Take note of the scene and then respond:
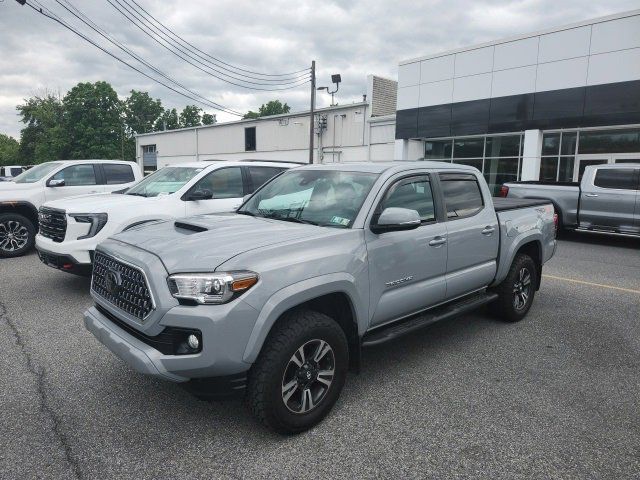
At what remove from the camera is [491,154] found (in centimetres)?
2134

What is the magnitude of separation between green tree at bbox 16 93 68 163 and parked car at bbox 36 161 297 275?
69730mm

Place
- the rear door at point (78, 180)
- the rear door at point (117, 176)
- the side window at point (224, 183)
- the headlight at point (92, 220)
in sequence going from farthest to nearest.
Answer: the rear door at point (117, 176) < the rear door at point (78, 180) < the side window at point (224, 183) < the headlight at point (92, 220)

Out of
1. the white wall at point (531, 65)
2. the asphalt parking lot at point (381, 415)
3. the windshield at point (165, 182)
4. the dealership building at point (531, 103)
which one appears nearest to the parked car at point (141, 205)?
the windshield at point (165, 182)

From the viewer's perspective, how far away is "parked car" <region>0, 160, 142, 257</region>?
8602mm

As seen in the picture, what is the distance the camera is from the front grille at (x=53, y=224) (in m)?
6.09

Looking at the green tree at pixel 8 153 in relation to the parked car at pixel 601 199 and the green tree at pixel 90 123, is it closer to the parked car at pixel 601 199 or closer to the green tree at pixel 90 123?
the green tree at pixel 90 123

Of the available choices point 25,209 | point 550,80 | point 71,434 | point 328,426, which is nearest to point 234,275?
point 328,426

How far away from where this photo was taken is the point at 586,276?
25.8ft

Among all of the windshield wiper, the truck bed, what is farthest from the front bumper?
the truck bed

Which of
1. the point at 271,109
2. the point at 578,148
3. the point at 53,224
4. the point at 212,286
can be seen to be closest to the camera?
the point at 212,286

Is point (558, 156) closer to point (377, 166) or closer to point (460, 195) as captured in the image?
point (460, 195)

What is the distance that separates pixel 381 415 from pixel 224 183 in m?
5.15

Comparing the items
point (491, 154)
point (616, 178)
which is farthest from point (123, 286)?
point (491, 154)

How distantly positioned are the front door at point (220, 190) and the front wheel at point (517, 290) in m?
4.07
